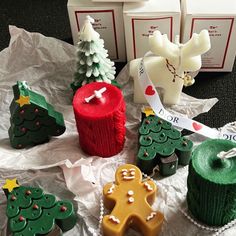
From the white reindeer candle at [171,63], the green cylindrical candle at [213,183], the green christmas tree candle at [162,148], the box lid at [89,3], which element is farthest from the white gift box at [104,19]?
the green cylindrical candle at [213,183]

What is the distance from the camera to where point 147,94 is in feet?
2.68

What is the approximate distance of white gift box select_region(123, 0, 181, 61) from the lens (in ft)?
2.81

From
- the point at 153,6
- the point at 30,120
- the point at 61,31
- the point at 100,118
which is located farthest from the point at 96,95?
the point at 61,31

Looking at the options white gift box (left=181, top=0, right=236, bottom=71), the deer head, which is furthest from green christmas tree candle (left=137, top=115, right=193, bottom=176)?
white gift box (left=181, top=0, right=236, bottom=71)

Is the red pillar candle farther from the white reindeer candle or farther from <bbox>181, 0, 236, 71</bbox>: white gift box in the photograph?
<bbox>181, 0, 236, 71</bbox>: white gift box

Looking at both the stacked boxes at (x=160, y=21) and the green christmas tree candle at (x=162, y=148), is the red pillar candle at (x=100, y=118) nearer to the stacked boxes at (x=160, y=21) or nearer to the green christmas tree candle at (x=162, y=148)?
the green christmas tree candle at (x=162, y=148)

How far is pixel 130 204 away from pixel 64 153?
191 millimetres

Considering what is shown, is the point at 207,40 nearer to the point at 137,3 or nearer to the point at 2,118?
the point at 137,3

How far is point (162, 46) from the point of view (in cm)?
79

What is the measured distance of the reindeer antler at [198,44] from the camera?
2.48 feet

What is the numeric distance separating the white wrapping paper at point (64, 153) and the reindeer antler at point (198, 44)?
0.15m

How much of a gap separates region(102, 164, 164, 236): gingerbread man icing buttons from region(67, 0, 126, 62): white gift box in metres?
0.34

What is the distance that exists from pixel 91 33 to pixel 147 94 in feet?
0.53

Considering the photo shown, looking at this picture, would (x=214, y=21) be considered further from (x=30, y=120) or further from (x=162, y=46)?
(x=30, y=120)
